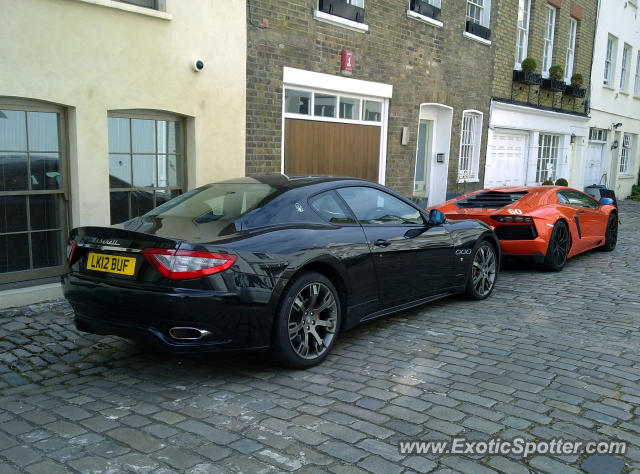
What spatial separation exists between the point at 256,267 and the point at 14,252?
12.0 ft

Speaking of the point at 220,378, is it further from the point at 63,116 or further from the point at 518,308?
the point at 63,116

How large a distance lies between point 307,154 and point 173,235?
6.19 metres

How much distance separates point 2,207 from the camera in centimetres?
617

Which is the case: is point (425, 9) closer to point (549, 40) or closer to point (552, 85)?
point (552, 85)

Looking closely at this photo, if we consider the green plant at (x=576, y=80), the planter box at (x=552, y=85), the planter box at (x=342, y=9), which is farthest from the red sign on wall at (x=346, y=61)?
the green plant at (x=576, y=80)

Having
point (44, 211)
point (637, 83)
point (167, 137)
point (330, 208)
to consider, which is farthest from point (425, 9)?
point (637, 83)

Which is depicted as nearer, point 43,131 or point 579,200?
point 43,131

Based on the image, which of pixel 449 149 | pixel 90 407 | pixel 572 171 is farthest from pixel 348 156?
pixel 572 171

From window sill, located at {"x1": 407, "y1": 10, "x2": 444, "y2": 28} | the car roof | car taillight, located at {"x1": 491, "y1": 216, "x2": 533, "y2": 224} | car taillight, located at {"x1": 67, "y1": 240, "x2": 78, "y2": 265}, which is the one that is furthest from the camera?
window sill, located at {"x1": 407, "y1": 10, "x2": 444, "y2": 28}

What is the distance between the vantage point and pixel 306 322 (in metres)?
4.40

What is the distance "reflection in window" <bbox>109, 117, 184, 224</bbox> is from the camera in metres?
7.19

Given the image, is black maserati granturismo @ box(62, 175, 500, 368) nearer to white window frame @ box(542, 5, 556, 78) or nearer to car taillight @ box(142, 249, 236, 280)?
car taillight @ box(142, 249, 236, 280)

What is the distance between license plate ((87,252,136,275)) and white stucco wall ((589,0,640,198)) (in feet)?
66.1

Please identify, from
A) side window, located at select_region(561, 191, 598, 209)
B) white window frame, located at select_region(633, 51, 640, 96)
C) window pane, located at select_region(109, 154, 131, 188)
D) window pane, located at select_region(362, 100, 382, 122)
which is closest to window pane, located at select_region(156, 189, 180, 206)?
window pane, located at select_region(109, 154, 131, 188)
